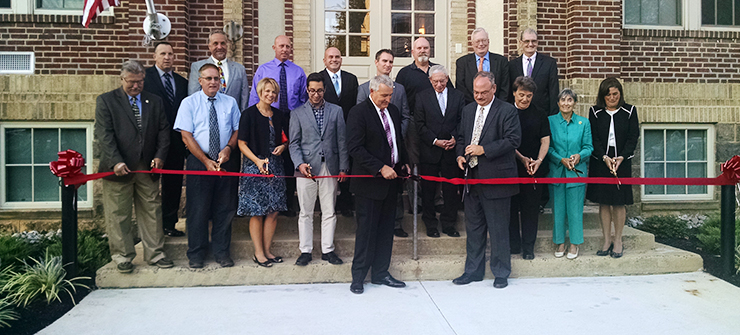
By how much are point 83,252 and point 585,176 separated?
5.34 meters

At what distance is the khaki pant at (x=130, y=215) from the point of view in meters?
5.24

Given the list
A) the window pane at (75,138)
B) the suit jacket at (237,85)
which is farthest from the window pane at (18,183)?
the suit jacket at (237,85)

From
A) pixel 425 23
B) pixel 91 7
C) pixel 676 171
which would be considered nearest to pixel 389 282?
pixel 91 7

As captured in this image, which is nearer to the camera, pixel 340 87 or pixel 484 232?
pixel 484 232

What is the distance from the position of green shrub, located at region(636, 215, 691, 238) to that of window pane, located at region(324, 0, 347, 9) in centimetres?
527

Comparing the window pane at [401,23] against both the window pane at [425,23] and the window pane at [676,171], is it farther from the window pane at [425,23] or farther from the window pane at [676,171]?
the window pane at [676,171]

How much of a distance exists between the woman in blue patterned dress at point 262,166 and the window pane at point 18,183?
3941 mm

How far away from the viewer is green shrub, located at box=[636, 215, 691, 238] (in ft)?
24.7

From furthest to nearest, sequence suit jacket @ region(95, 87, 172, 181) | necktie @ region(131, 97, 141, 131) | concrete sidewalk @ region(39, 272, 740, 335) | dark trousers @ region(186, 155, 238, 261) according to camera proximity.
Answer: dark trousers @ region(186, 155, 238, 261), necktie @ region(131, 97, 141, 131), suit jacket @ region(95, 87, 172, 181), concrete sidewalk @ region(39, 272, 740, 335)

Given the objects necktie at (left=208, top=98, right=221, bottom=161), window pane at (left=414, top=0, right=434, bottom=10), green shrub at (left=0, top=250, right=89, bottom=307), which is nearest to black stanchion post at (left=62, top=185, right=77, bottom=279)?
green shrub at (left=0, top=250, right=89, bottom=307)

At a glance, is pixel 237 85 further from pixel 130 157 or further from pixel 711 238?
pixel 711 238

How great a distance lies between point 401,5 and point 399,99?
2.89 meters

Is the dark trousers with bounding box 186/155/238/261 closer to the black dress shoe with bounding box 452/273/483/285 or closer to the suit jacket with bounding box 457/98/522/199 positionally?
the black dress shoe with bounding box 452/273/483/285

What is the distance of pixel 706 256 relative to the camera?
6398 millimetres
